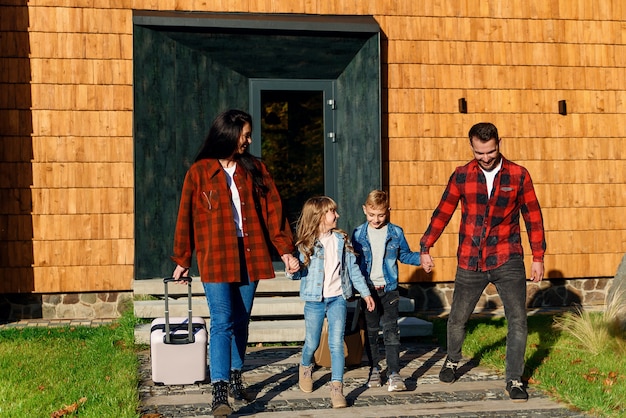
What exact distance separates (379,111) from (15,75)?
4.27 meters

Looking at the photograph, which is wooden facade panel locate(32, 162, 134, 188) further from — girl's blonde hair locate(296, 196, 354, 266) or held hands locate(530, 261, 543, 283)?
held hands locate(530, 261, 543, 283)

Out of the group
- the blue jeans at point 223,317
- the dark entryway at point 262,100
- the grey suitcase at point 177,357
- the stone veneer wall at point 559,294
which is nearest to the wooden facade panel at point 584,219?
the stone veneer wall at point 559,294

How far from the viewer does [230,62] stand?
36.2 ft

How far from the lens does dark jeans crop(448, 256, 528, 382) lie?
21.8 ft

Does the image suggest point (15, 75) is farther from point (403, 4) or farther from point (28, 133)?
point (403, 4)

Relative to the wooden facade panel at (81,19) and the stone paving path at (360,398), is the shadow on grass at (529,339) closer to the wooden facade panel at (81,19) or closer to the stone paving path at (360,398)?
the stone paving path at (360,398)

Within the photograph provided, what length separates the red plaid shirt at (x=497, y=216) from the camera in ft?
22.0

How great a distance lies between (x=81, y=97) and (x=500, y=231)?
5.87 m

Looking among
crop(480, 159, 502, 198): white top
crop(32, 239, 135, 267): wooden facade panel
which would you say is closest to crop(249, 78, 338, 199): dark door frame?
crop(32, 239, 135, 267): wooden facade panel

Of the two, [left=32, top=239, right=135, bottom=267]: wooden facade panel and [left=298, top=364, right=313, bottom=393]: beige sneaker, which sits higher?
[left=32, top=239, right=135, bottom=267]: wooden facade panel

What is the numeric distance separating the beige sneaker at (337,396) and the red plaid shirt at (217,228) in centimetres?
90

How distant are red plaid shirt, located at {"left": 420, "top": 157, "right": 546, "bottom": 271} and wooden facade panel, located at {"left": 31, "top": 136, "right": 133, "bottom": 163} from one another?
5158 mm

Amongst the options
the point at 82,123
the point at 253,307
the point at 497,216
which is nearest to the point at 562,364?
the point at 497,216

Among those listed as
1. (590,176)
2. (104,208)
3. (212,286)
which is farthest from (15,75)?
(590,176)
